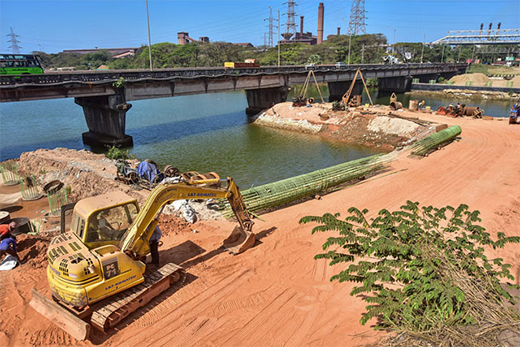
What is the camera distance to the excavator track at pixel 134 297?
308 inches

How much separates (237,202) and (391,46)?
136 meters

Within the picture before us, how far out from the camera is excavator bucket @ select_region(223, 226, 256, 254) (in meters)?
11.8

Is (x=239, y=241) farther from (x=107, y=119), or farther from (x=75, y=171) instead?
(x=107, y=119)

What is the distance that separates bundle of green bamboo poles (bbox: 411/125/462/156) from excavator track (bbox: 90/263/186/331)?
21501mm

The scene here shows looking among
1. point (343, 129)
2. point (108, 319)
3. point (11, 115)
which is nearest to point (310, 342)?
point (108, 319)

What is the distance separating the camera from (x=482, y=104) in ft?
199

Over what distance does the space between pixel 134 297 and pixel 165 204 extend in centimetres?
248

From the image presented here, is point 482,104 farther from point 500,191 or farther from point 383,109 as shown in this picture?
point 500,191

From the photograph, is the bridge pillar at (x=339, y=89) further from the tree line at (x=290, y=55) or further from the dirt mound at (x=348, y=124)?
the tree line at (x=290, y=55)

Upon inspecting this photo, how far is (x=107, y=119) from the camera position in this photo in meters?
34.2

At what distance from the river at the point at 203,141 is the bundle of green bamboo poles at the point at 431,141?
4.73 meters

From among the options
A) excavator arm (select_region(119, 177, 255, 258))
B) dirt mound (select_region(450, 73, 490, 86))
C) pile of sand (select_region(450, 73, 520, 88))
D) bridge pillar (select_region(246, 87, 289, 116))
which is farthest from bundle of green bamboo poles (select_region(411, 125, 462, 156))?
dirt mound (select_region(450, 73, 490, 86))

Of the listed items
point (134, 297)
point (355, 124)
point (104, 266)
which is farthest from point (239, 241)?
point (355, 124)

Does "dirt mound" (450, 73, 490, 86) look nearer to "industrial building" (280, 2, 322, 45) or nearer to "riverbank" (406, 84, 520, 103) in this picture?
"riverbank" (406, 84, 520, 103)
